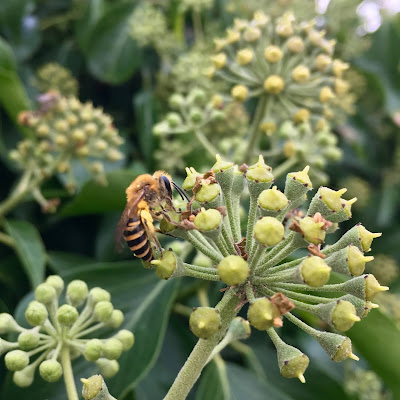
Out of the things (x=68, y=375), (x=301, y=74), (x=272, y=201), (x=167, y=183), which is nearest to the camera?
(x=272, y=201)

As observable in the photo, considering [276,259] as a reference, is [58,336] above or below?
below

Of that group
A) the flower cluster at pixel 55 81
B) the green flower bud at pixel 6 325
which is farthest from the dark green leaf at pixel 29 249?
the flower cluster at pixel 55 81

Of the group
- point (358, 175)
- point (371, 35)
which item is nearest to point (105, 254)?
point (358, 175)

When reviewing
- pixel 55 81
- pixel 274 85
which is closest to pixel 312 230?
pixel 274 85

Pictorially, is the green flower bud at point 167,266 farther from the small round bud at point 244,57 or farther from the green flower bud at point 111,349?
the small round bud at point 244,57

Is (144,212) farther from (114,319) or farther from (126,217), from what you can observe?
(114,319)

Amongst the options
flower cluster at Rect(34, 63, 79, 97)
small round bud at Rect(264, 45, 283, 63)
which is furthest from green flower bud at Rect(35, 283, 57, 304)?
flower cluster at Rect(34, 63, 79, 97)

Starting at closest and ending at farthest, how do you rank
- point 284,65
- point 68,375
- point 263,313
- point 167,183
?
point 263,313, point 68,375, point 167,183, point 284,65
